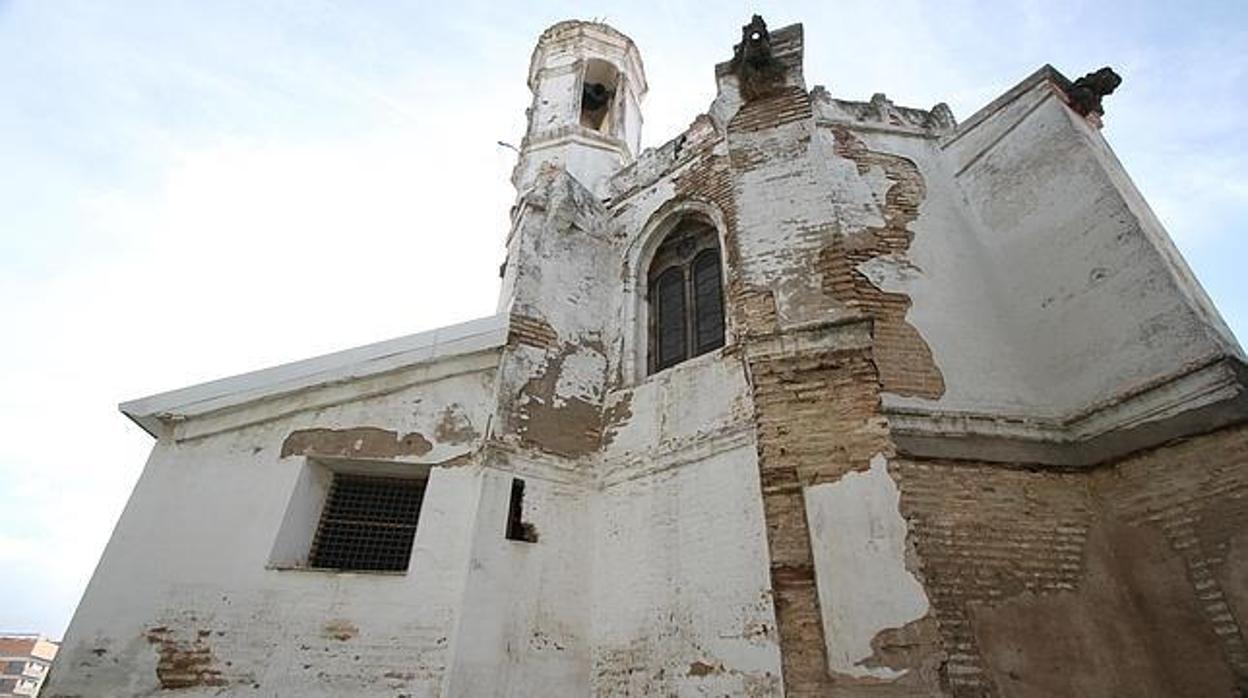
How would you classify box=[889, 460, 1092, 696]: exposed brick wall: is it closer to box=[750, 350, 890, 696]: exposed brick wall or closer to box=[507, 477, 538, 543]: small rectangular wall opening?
box=[750, 350, 890, 696]: exposed brick wall

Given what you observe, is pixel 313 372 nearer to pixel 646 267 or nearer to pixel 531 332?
pixel 531 332

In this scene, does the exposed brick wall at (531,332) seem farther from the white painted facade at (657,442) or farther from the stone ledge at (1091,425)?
the stone ledge at (1091,425)

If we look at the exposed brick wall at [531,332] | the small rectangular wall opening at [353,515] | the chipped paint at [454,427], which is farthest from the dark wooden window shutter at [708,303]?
the small rectangular wall opening at [353,515]

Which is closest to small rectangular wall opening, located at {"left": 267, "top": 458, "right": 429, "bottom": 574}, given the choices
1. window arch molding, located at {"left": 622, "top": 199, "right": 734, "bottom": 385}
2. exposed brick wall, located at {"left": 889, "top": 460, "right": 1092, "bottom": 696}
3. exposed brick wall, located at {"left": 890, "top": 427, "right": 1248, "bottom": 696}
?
window arch molding, located at {"left": 622, "top": 199, "right": 734, "bottom": 385}

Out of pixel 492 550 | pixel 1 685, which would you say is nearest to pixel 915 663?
pixel 492 550

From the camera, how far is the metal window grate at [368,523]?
667cm

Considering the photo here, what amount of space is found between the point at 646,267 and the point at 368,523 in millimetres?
4673

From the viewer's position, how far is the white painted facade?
5.32 meters

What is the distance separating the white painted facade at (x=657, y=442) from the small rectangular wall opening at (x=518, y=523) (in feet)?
0.27

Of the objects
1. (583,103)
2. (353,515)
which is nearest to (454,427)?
(353,515)

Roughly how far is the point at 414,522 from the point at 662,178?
5.69 metres

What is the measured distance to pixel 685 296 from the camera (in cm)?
840

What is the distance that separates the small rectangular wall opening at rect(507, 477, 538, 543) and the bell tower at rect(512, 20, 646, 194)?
6991 millimetres

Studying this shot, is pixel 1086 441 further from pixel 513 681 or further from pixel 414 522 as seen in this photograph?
pixel 414 522
